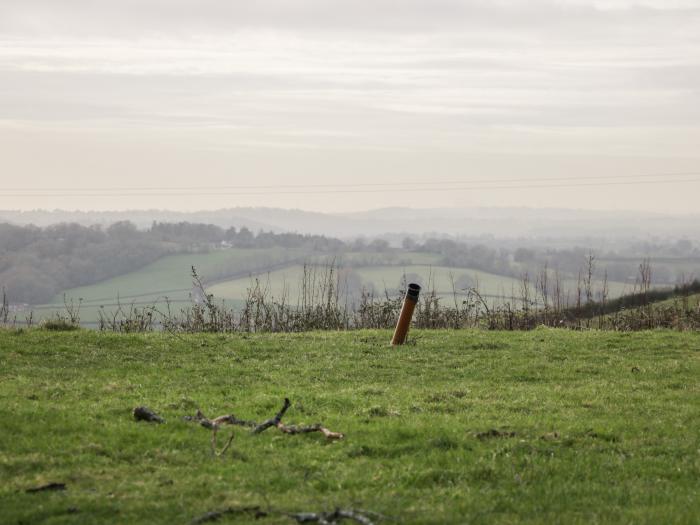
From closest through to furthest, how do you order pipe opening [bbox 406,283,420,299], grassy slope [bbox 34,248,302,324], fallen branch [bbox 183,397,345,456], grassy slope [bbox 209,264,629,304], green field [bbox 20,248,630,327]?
fallen branch [bbox 183,397,345,456] → pipe opening [bbox 406,283,420,299] → grassy slope [bbox 34,248,302,324] → green field [bbox 20,248,630,327] → grassy slope [bbox 209,264,629,304]

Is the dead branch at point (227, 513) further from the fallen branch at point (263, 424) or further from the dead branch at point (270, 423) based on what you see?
the dead branch at point (270, 423)

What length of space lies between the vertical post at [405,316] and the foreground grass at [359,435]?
1.05 m

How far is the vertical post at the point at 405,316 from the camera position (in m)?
17.4

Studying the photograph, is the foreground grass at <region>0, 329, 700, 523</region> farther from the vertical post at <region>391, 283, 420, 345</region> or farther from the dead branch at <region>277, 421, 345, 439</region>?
the vertical post at <region>391, 283, 420, 345</region>

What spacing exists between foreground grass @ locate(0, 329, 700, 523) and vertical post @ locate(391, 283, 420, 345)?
105 centimetres

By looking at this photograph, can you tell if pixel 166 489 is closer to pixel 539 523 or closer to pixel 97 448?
pixel 97 448

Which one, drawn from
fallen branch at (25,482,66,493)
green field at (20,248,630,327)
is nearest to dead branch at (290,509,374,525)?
fallen branch at (25,482,66,493)

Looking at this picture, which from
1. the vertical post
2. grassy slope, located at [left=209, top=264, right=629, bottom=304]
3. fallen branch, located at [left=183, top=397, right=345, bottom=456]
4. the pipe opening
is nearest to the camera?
fallen branch, located at [left=183, top=397, right=345, bottom=456]

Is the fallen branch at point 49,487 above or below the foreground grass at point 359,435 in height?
below

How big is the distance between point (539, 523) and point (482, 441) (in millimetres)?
2436

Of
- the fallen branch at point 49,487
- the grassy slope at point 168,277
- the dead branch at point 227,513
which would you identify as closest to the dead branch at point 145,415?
the fallen branch at point 49,487

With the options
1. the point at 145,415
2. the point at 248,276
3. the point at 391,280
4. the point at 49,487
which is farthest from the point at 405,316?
the point at 391,280

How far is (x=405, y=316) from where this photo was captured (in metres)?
17.5

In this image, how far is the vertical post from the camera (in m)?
17.4
